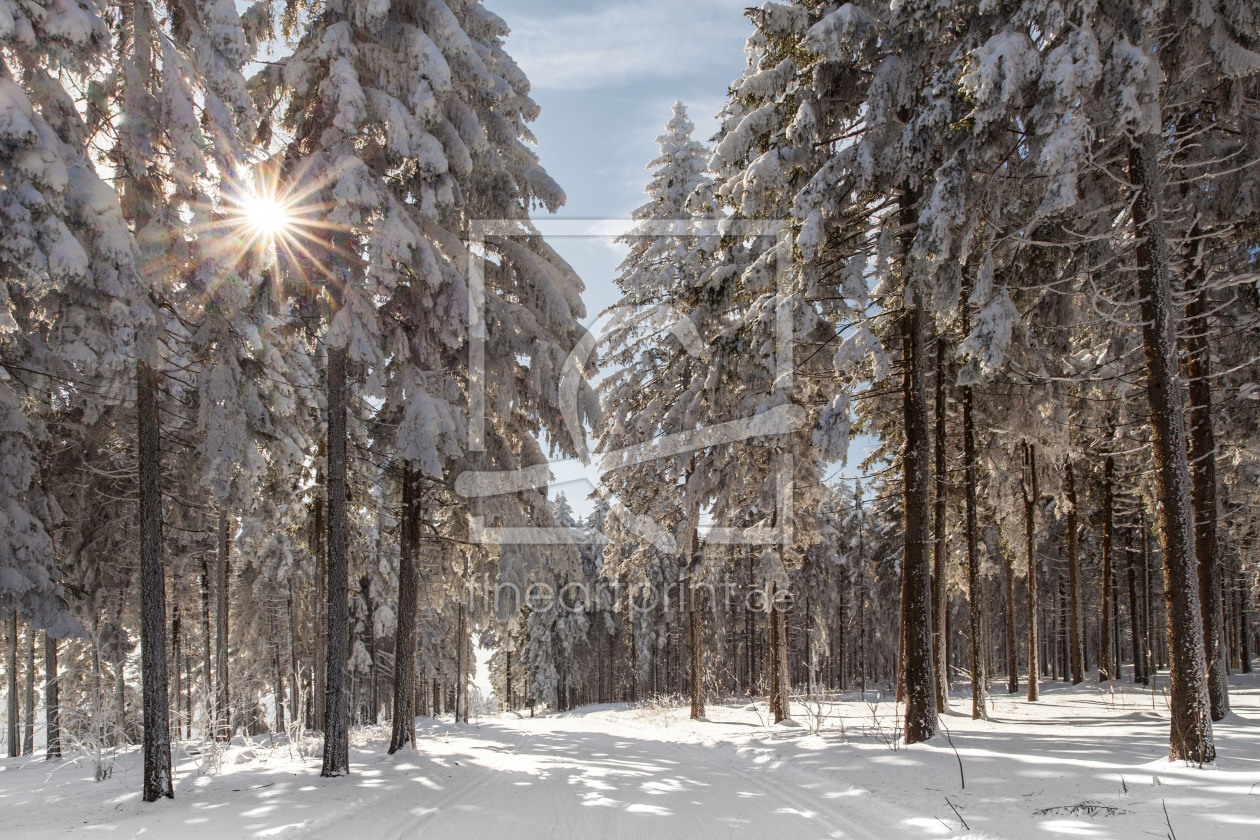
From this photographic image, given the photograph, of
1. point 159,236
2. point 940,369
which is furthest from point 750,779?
point 159,236

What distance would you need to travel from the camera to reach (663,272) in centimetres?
2095

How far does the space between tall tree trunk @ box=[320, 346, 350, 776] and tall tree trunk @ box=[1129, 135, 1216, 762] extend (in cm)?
1088

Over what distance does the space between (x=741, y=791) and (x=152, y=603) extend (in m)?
8.50

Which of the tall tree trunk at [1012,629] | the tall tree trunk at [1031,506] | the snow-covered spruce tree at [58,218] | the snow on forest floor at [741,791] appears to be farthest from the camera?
the tall tree trunk at [1012,629]

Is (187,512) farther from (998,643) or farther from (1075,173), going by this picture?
(998,643)

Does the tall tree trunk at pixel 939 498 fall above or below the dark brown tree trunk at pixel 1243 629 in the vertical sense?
above

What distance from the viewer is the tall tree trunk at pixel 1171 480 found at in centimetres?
796

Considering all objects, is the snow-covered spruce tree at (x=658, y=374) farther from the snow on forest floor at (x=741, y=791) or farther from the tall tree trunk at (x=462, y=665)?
the snow on forest floor at (x=741, y=791)

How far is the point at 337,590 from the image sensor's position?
1153cm

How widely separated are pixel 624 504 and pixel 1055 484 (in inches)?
459

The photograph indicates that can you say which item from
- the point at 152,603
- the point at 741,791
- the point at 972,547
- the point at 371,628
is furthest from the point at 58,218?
the point at 371,628

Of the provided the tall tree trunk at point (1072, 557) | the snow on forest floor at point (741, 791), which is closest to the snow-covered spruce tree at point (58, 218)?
the snow on forest floor at point (741, 791)

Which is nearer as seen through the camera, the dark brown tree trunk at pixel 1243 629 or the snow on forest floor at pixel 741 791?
the snow on forest floor at pixel 741 791

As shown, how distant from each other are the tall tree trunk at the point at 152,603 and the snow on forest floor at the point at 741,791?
0.62 metres
